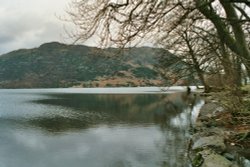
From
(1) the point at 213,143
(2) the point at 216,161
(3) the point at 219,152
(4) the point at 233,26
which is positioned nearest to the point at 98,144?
(1) the point at 213,143

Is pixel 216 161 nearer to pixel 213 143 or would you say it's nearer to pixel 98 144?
pixel 213 143

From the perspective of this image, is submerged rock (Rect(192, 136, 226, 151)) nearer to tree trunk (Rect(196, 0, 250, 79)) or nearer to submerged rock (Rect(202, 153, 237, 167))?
submerged rock (Rect(202, 153, 237, 167))

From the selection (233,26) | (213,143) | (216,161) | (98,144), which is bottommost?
(98,144)

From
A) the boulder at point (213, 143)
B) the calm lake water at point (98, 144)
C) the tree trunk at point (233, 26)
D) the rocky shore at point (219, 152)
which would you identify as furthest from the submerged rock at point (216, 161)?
the tree trunk at point (233, 26)

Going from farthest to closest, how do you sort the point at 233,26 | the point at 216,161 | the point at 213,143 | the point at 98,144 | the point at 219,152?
1. the point at 98,144
2. the point at 213,143
3. the point at 219,152
4. the point at 216,161
5. the point at 233,26

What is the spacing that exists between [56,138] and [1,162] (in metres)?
8.25

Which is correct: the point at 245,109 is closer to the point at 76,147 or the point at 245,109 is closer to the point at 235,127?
the point at 235,127

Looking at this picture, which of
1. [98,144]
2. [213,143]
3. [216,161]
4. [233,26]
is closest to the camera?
[233,26]

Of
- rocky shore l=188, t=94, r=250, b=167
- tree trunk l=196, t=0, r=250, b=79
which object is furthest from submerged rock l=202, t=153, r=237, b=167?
tree trunk l=196, t=0, r=250, b=79

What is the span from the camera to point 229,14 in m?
9.57

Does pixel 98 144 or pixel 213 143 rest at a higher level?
pixel 213 143

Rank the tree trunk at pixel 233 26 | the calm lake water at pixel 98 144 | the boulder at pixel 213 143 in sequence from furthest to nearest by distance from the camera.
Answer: the calm lake water at pixel 98 144 → the boulder at pixel 213 143 → the tree trunk at pixel 233 26

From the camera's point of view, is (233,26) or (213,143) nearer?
(233,26)

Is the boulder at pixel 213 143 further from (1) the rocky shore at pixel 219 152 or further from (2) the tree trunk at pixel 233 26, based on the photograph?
(2) the tree trunk at pixel 233 26
